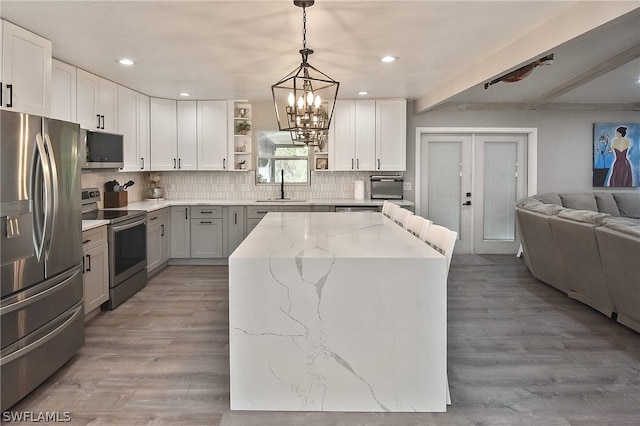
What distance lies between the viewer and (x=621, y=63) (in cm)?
466

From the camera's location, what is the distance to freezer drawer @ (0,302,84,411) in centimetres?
229

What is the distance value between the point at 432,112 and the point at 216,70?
347 cm

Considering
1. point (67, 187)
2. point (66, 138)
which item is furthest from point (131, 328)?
point (66, 138)

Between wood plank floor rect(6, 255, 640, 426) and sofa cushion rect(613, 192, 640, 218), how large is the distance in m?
2.94

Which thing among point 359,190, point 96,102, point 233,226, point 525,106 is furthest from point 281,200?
point 525,106

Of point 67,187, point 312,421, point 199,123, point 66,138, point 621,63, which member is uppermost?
point 621,63

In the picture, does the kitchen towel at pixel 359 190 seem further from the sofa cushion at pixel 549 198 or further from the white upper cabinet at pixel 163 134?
the white upper cabinet at pixel 163 134

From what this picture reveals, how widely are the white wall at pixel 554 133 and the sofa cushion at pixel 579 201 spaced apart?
13.9 inches

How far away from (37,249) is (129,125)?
318cm

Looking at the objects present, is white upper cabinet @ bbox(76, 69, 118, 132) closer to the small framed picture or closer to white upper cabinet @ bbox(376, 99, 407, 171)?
the small framed picture

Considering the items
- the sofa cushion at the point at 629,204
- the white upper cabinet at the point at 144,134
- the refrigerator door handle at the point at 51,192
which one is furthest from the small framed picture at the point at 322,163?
the sofa cushion at the point at 629,204

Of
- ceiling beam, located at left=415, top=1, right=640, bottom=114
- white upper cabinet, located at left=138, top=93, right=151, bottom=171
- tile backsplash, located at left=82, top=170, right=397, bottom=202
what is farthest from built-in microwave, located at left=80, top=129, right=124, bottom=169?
ceiling beam, located at left=415, top=1, right=640, bottom=114

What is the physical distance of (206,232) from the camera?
19.9 ft

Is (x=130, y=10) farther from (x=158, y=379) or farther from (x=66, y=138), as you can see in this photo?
(x=158, y=379)
